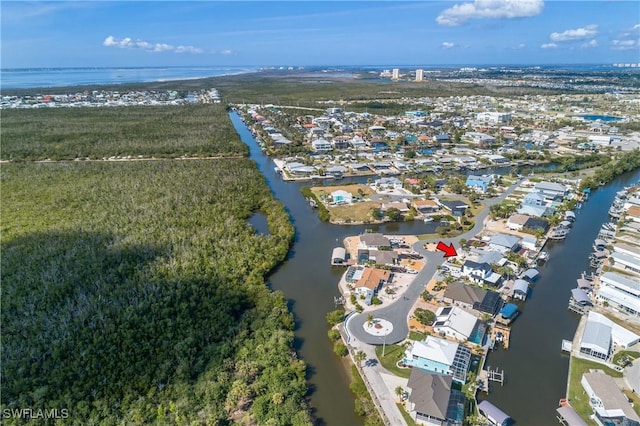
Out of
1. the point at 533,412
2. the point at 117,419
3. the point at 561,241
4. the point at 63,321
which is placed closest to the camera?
the point at 117,419

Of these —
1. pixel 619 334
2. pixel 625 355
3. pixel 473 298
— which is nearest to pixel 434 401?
pixel 473 298

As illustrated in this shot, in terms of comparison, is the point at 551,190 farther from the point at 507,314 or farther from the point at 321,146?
the point at 321,146

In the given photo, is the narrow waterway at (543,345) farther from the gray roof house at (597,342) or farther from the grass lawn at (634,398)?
the grass lawn at (634,398)

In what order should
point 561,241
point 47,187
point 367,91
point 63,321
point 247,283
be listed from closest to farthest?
point 63,321
point 247,283
point 561,241
point 47,187
point 367,91

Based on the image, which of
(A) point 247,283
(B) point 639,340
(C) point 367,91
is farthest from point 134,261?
(C) point 367,91

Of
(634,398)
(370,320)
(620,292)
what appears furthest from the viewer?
(620,292)

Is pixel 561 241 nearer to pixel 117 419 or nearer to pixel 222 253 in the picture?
pixel 222 253

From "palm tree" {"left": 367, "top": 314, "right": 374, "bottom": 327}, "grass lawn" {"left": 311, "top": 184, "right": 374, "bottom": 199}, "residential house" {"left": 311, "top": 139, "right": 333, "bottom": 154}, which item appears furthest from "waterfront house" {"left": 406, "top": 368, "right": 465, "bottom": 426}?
"residential house" {"left": 311, "top": 139, "right": 333, "bottom": 154}
